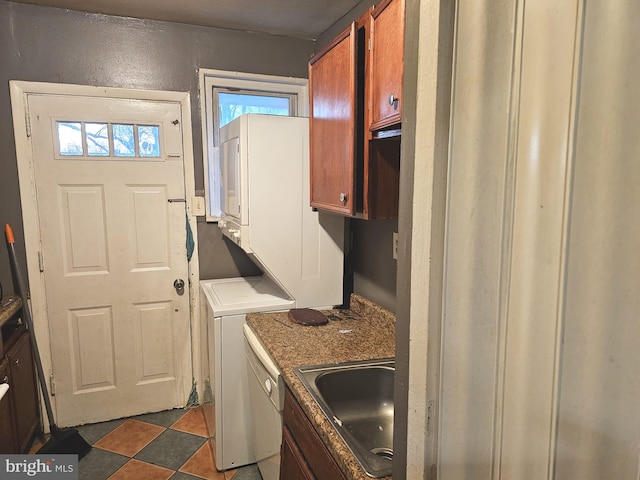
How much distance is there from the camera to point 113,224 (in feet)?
8.41

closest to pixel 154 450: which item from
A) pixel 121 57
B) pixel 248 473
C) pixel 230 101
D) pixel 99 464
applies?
pixel 99 464

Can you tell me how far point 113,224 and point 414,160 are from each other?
2.39 m

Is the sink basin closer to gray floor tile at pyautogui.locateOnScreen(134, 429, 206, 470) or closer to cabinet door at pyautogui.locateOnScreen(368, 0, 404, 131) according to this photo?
cabinet door at pyautogui.locateOnScreen(368, 0, 404, 131)

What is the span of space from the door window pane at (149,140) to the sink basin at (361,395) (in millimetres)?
1746

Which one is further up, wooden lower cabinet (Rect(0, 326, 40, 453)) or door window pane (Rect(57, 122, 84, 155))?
door window pane (Rect(57, 122, 84, 155))

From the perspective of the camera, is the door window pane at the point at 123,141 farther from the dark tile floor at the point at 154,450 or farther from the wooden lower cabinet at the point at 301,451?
the wooden lower cabinet at the point at 301,451

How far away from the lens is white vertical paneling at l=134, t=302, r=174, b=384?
271cm

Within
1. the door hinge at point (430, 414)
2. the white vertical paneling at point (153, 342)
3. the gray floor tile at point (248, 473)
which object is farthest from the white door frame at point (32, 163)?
the door hinge at point (430, 414)

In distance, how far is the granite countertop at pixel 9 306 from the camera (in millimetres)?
2103

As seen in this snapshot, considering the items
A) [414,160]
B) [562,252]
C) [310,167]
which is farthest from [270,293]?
[562,252]

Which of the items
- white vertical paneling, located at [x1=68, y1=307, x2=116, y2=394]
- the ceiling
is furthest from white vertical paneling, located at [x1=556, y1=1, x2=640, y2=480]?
white vertical paneling, located at [x1=68, y1=307, x2=116, y2=394]

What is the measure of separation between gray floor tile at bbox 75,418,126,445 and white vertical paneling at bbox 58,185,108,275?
979mm

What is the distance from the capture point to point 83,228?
2.52 metres

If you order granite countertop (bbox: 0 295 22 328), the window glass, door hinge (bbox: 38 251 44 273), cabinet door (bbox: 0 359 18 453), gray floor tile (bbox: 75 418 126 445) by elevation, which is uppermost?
the window glass
